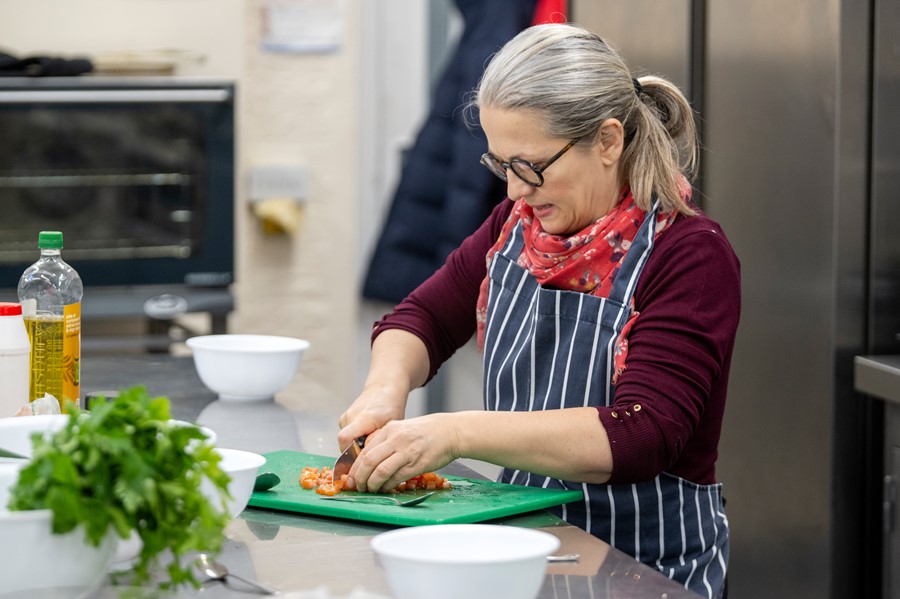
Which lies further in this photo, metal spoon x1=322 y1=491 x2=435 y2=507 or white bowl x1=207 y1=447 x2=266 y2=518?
metal spoon x1=322 y1=491 x2=435 y2=507

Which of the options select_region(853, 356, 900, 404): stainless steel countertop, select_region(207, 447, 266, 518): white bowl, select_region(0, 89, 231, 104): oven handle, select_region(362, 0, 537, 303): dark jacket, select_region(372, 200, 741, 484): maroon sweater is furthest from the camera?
select_region(362, 0, 537, 303): dark jacket

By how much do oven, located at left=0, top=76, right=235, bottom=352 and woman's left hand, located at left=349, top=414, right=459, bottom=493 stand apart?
185 centimetres

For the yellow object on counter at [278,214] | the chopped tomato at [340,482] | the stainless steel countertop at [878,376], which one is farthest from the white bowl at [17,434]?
the yellow object on counter at [278,214]

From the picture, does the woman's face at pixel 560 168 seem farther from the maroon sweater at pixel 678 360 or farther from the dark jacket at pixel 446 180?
the dark jacket at pixel 446 180

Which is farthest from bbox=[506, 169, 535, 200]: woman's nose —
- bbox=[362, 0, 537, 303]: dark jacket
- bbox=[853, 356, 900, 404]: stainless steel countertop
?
bbox=[362, 0, 537, 303]: dark jacket

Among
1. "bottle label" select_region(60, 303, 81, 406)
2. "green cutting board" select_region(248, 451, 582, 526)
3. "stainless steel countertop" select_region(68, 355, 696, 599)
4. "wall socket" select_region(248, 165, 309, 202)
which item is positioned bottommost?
"stainless steel countertop" select_region(68, 355, 696, 599)

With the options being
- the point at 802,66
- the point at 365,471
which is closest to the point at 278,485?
the point at 365,471

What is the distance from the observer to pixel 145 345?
3246mm

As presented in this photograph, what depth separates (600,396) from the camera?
5.54 ft

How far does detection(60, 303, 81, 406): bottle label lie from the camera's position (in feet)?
5.61

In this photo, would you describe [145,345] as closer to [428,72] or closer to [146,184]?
[146,184]

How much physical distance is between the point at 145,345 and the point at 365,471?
1902 mm

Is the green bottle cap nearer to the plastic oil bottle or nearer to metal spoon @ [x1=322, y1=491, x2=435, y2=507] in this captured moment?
the plastic oil bottle

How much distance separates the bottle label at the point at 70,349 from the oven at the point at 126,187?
1461 mm
